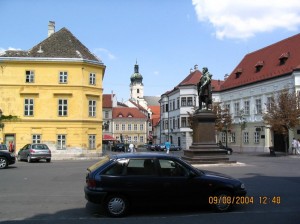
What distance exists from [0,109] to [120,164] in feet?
107

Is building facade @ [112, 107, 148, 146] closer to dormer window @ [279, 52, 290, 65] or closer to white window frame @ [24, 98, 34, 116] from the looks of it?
dormer window @ [279, 52, 290, 65]

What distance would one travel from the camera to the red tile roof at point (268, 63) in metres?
45.2

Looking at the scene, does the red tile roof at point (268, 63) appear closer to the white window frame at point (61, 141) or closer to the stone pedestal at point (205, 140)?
the stone pedestal at point (205, 140)

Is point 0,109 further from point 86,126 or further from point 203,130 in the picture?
point 203,130

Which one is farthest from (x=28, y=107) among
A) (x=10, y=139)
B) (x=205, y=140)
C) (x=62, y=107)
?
(x=205, y=140)

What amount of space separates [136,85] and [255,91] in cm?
9568

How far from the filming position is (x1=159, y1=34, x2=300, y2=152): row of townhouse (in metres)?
44.9

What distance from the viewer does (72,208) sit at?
9.65 m

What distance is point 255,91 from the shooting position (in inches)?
1961

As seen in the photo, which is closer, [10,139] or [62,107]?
[10,139]

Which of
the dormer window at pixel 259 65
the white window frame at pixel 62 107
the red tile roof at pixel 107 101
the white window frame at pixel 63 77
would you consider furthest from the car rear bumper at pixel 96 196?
the red tile roof at pixel 107 101

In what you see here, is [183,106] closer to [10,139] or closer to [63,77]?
[63,77]

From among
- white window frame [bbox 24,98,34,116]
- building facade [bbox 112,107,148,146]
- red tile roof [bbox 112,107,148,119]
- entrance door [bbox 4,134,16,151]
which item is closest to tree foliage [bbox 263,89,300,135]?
white window frame [bbox 24,98,34,116]

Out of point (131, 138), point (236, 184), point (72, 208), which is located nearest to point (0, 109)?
point (72, 208)
